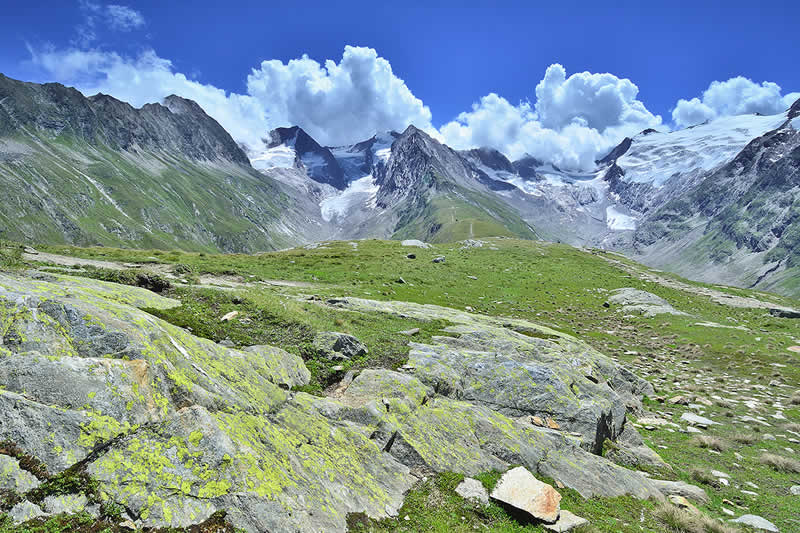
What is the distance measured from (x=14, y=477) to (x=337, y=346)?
Result: 12284 millimetres

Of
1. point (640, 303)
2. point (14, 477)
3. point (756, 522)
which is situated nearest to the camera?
point (14, 477)

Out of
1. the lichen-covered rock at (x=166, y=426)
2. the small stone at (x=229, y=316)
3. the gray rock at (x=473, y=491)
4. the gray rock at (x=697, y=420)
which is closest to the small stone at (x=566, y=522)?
the gray rock at (x=473, y=491)

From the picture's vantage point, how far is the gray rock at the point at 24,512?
232 inches

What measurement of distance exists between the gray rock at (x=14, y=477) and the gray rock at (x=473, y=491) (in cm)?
1026

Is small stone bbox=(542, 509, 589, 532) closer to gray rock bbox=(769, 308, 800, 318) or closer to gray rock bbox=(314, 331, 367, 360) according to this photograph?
gray rock bbox=(314, 331, 367, 360)

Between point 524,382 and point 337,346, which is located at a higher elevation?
point 337,346

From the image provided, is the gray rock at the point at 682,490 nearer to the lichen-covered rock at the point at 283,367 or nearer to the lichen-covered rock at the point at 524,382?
the lichen-covered rock at the point at 524,382

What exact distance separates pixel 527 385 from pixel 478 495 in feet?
22.1

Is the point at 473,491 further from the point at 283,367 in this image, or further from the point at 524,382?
the point at 283,367

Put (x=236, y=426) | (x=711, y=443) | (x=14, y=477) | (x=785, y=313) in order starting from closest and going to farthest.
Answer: (x=14, y=477) → (x=236, y=426) → (x=711, y=443) → (x=785, y=313)

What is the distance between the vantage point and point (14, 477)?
630 cm

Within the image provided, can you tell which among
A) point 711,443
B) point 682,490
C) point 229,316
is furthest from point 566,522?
point 229,316

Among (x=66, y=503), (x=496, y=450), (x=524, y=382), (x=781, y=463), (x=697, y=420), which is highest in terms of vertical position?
(x=524, y=382)

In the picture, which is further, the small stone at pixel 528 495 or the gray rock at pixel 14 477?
the small stone at pixel 528 495
